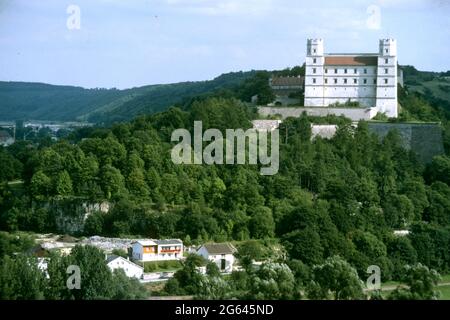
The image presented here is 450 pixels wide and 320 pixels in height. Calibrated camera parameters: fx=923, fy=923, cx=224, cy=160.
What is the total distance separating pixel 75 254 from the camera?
2142 cm

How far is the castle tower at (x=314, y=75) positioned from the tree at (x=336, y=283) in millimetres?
17442

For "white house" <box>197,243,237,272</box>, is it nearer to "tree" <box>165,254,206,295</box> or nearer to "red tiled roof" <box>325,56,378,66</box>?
"tree" <box>165,254,206,295</box>

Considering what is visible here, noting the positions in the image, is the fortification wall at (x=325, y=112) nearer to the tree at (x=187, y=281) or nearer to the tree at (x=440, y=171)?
the tree at (x=440, y=171)

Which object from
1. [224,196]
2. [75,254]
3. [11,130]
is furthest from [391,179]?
[11,130]

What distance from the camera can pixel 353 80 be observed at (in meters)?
38.1

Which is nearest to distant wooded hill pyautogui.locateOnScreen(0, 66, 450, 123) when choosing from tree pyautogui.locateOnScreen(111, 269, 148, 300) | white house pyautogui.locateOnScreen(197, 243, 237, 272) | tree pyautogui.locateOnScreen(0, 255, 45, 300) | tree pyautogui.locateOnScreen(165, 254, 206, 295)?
white house pyautogui.locateOnScreen(197, 243, 237, 272)

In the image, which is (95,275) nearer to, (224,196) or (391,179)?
(224,196)

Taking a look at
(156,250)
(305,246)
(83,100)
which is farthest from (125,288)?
(83,100)

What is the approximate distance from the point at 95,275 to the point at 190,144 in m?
13.5

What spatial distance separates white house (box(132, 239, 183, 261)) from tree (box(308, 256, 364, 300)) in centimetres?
582

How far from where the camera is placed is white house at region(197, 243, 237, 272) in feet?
82.3

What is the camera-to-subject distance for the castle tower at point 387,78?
37.7 meters

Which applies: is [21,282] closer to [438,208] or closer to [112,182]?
[112,182]

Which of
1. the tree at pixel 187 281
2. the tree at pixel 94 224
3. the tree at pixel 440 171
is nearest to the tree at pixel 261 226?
the tree at pixel 94 224
